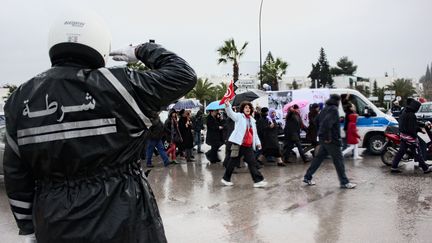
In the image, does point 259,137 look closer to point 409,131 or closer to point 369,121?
point 369,121

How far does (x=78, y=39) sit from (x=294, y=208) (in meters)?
5.42

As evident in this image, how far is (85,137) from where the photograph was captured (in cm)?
193

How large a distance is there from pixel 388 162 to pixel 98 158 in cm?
988

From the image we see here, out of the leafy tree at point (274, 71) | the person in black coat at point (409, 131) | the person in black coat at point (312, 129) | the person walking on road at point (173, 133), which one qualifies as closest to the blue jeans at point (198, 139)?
the person walking on road at point (173, 133)

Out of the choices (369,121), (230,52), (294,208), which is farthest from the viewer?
(230,52)

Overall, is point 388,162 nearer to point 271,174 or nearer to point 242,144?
point 271,174

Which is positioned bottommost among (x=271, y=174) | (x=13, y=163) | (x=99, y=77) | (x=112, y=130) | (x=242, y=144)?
(x=271, y=174)

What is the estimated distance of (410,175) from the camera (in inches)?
372

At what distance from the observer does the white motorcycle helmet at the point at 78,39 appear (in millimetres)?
2002

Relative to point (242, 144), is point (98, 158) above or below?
above

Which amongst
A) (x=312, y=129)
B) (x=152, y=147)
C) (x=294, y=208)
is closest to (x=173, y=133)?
(x=152, y=147)

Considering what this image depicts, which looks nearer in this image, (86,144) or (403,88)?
(86,144)

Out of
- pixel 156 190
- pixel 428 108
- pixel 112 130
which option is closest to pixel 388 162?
pixel 156 190

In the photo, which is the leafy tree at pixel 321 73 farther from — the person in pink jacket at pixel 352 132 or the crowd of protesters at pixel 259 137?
the person in pink jacket at pixel 352 132
